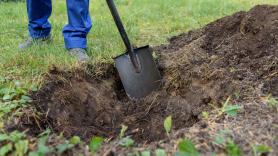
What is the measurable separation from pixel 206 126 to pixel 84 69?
1286 millimetres

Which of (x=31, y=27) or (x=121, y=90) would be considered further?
(x=31, y=27)

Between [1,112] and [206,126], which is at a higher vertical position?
[1,112]

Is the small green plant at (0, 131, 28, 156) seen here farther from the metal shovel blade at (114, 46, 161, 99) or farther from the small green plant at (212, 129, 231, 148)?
the metal shovel blade at (114, 46, 161, 99)

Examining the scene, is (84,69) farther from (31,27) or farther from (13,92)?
(31,27)

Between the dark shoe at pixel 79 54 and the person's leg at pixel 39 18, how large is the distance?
74 cm

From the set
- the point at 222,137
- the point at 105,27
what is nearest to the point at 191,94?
the point at 222,137

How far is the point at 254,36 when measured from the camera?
11.1 ft

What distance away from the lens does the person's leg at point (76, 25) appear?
3.68 metres

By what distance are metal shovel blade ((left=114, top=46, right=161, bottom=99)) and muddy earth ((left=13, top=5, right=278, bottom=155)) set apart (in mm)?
80

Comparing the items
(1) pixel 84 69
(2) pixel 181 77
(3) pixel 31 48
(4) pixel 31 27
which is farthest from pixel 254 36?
(4) pixel 31 27

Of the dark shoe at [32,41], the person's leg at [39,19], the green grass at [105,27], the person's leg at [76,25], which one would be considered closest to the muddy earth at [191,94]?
the green grass at [105,27]

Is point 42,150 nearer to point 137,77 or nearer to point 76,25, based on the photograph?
point 137,77

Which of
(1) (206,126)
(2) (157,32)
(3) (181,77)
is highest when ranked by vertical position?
(2) (157,32)

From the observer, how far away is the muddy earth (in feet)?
6.98
